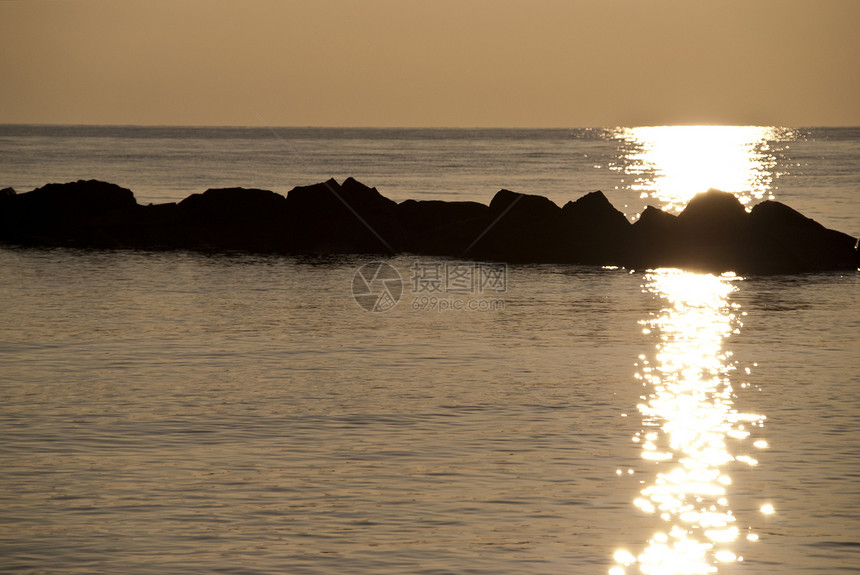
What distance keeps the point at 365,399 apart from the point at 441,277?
18.7m

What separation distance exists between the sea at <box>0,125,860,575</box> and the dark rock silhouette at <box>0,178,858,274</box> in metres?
5.16

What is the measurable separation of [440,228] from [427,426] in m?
29.1

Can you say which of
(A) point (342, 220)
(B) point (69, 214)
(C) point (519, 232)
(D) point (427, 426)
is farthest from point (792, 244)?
(B) point (69, 214)

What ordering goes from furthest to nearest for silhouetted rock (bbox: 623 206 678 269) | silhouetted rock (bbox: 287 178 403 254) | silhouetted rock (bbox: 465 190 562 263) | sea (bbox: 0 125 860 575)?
silhouetted rock (bbox: 287 178 403 254), silhouetted rock (bbox: 465 190 562 263), silhouetted rock (bbox: 623 206 678 269), sea (bbox: 0 125 860 575)

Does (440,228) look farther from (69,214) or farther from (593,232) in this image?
(69,214)

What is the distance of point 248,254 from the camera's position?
43.3 meters

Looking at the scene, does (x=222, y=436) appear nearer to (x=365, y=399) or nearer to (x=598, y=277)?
(x=365, y=399)

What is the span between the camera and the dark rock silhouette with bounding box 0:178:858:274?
39688mm

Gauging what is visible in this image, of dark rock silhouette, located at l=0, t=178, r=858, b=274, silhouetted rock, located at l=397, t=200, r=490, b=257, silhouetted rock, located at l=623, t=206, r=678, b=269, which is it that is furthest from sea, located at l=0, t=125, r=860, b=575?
silhouetted rock, located at l=397, t=200, r=490, b=257

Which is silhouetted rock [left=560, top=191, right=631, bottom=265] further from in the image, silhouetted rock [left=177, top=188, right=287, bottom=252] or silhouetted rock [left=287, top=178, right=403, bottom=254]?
silhouetted rock [left=177, top=188, right=287, bottom=252]

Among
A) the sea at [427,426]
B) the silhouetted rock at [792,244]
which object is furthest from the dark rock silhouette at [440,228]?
the sea at [427,426]

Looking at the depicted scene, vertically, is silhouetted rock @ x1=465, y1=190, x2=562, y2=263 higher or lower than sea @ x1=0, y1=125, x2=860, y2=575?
higher

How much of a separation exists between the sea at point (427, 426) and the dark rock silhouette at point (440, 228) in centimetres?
516

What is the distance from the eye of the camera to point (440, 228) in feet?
148
